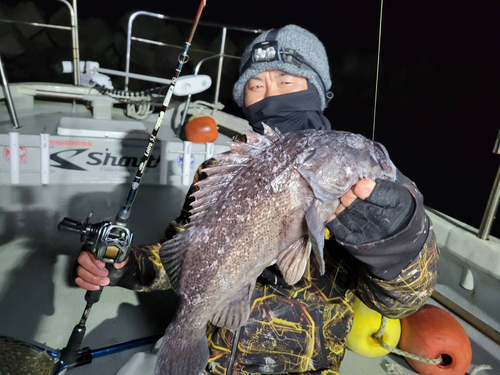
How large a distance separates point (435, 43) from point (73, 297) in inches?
576

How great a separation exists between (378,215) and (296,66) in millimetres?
1094

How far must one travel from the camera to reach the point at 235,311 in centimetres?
137

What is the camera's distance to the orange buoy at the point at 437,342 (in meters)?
2.11

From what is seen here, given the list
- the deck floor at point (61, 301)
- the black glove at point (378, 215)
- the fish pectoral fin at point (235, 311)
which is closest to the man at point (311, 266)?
the black glove at point (378, 215)

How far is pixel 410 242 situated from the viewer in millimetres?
1275

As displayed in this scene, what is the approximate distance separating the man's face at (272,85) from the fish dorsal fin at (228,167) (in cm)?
62

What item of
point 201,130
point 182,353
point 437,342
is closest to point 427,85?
point 201,130

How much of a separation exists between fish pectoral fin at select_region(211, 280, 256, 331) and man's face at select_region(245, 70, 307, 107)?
108 centimetres

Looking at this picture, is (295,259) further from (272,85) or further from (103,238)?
(272,85)

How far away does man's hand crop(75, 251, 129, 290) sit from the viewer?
1.73 metres

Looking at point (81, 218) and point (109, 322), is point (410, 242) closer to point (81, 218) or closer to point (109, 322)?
point (109, 322)

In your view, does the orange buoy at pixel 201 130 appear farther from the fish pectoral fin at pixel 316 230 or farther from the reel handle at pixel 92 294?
the fish pectoral fin at pixel 316 230

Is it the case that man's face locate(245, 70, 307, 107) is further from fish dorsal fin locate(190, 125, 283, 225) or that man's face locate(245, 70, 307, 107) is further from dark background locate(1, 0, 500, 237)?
dark background locate(1, 0, 500, 237)

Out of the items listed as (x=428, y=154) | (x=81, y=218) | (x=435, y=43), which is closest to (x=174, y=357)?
(x=81, y=218)
